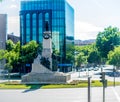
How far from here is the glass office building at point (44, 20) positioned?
98875 millimetres

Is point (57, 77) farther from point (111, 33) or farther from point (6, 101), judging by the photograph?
point (111, 33)

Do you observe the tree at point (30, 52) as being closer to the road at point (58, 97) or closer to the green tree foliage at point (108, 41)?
the green tree foliage at point (108, 41)

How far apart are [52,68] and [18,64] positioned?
3354 cm

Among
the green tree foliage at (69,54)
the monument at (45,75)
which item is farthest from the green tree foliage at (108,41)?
the monument at (45,75)

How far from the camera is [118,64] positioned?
82750 millimetres

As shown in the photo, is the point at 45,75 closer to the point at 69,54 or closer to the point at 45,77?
the point at 45,77

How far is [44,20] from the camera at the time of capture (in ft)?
325

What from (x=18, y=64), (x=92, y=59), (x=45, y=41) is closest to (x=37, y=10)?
(x=18, y=64)

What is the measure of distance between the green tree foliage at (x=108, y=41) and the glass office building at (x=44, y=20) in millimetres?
16860

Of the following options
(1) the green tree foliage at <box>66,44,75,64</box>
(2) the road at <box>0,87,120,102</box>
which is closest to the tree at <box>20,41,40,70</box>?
(1) the green tree foliage at <box>66,44,75,64</box>

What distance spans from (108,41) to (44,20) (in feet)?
80.5

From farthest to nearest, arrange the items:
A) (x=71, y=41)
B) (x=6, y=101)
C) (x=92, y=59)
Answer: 1. (x=92, y=59)
2. (x=71, y=41)
3. (x=6, y=101)

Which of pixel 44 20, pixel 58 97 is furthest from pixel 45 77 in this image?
pixel 44 20

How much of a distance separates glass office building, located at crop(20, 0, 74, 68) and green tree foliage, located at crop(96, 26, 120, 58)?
664 inches
